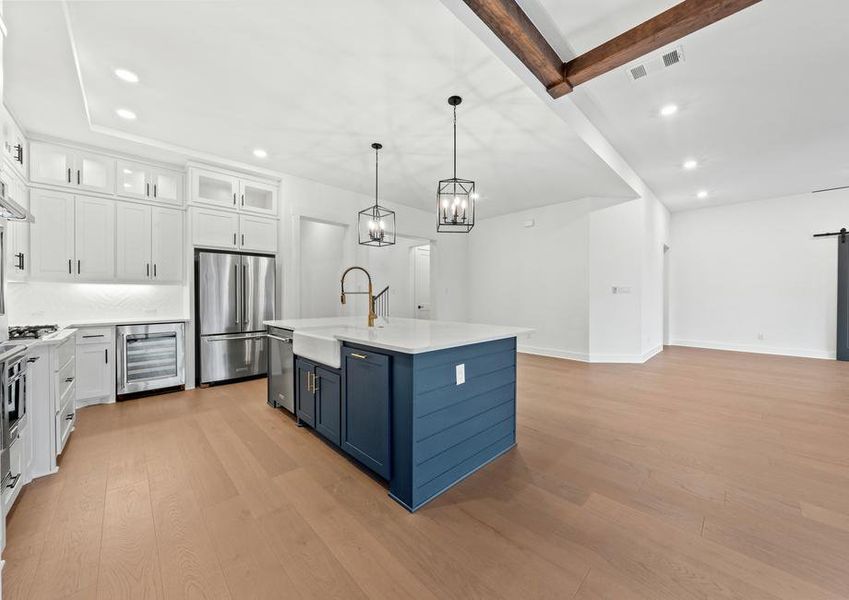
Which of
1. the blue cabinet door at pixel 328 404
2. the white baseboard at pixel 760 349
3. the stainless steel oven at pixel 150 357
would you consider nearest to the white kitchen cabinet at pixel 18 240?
the stainless steel oven at pixel 150 357

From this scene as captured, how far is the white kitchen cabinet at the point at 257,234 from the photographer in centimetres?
450

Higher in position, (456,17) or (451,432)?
(456,17)

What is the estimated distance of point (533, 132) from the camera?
3457mm

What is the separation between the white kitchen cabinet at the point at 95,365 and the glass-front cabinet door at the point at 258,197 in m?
2.14

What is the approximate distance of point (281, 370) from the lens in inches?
126

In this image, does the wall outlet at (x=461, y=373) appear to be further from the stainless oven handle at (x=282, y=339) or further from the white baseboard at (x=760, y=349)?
the white baseboard at (x=760, y=349)

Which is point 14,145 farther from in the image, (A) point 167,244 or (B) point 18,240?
(A) point 167,244

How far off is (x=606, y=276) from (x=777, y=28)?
12.2 ft

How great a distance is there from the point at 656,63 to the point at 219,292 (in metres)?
5.02

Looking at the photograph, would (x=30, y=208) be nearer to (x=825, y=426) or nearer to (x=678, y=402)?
(x=678, y=402)

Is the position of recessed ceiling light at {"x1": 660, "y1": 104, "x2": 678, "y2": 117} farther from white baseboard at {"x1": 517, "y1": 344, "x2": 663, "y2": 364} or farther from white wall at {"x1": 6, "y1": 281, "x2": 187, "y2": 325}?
white wall at {"x1": 6, "y1": 281, "x2": 187, "y2": 325}

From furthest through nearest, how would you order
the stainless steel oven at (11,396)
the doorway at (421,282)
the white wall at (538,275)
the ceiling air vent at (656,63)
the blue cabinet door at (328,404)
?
the doorway at (421,282)
the white wall at (538,275)
the ceiling air vent at (656,63)
the blue cabinet door at (328,404)
the stainless steel oven at (11,396)

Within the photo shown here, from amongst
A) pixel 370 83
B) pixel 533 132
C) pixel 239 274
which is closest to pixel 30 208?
pixel 239 274

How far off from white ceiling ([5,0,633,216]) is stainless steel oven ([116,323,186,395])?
2073mm
